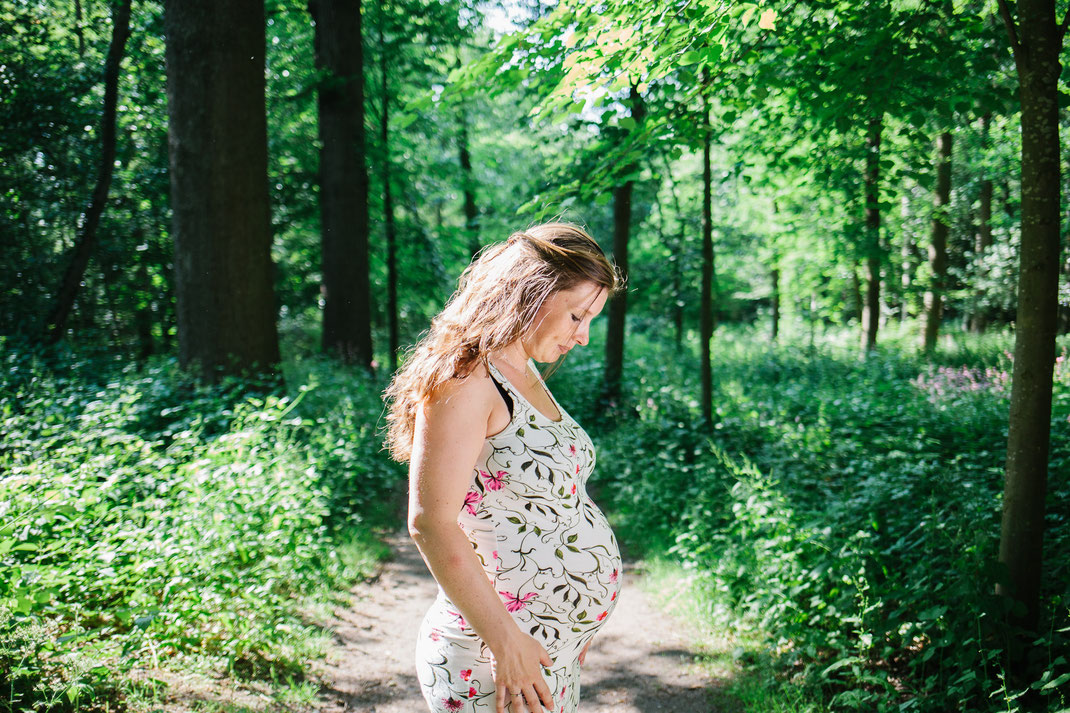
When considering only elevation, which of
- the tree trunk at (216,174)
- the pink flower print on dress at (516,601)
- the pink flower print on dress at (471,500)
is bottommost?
the pink flower print on dress at (516,601)

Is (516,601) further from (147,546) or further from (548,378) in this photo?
(548,378)

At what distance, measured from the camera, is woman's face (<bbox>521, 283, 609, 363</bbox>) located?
1.87m

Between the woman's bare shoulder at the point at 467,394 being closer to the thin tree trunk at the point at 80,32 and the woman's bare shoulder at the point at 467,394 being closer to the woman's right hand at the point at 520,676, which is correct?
the woman's right hand at the point at 520,676

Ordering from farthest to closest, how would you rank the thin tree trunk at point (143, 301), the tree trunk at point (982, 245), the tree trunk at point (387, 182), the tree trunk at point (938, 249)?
the tree trunk at point (982, 245) < the tree trunk at point (938, 249) < the tree trunk at point (387, 182) < the thin tree trunk at point (143, 301)

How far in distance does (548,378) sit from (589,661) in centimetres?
197

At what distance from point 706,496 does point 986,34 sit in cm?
387

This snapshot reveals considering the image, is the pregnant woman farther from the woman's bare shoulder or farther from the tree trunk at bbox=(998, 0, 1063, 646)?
the tree trunk at bbox=(998, 0, 1063, 646)

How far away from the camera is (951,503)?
392cm

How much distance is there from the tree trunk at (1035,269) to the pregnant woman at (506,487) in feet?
7.26

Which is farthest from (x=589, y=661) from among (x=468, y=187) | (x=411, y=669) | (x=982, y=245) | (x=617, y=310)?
(x=982, y=245)

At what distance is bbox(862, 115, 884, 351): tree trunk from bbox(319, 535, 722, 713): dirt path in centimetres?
403

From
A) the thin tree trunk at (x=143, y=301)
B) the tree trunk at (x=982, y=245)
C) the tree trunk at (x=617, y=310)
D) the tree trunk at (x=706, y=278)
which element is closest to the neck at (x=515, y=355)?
the tree trunk at (x=706, y=278)

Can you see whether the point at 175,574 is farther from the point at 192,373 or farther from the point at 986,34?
the point at 986,34

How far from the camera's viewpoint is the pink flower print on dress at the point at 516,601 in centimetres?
181
